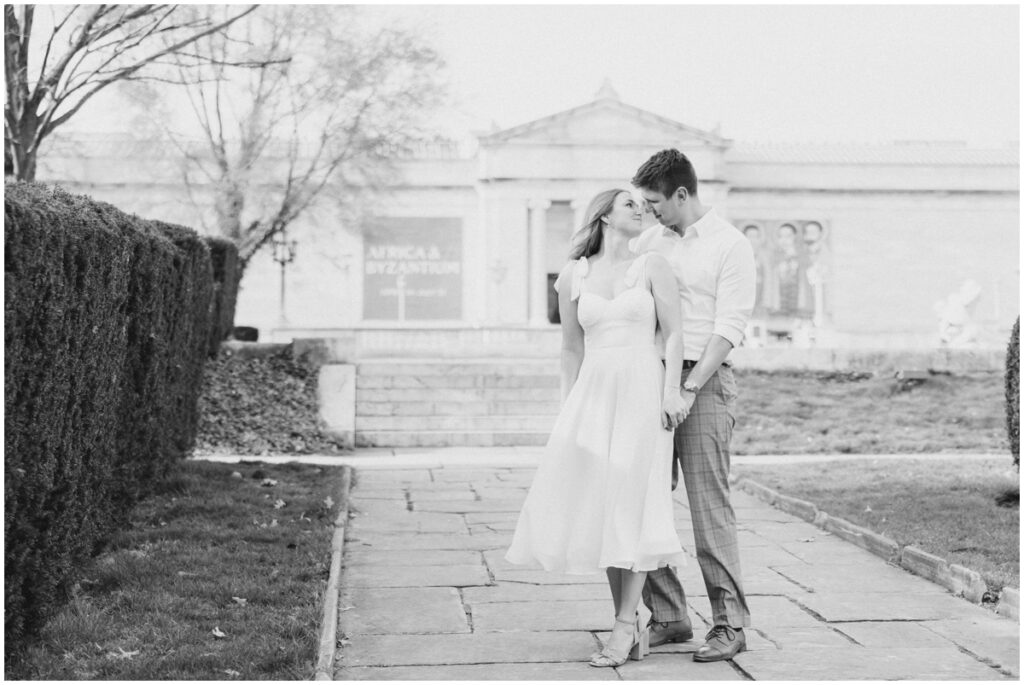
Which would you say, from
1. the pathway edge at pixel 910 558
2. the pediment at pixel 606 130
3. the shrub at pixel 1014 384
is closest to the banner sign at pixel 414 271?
the pediment at pixel 606 130

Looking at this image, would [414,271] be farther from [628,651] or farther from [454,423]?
[628,651]

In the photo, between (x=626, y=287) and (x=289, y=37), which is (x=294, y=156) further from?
(x=626, y=287)

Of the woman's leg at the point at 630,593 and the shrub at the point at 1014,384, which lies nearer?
the woman's leg at the point at 630,593

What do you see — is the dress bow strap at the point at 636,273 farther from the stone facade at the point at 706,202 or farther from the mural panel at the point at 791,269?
the mural panel at the point at 791,269

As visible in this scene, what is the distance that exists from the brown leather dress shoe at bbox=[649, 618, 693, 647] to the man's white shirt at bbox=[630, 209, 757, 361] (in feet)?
3.53

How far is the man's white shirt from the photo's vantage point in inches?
167

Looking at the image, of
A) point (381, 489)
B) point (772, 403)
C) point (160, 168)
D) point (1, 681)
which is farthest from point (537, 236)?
point (1, 681)

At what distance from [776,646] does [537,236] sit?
3673cm

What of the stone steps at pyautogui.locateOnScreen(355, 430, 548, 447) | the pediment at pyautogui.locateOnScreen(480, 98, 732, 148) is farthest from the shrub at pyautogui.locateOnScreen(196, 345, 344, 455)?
the pediment at pyautogui.locateOnScreen(480, 98, 732, 148)

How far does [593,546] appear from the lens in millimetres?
4191

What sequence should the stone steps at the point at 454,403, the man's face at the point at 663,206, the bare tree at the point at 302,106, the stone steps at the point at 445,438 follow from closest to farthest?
the man's face at the point at 663,206, the stone steps at the point at 445,438, the stone steps at the point at 454,403, the bare tree at the point at 302,106

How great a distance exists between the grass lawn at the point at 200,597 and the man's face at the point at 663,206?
7.04 ft

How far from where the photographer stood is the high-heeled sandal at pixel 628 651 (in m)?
4.12

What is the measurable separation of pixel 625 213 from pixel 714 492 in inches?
44.3
